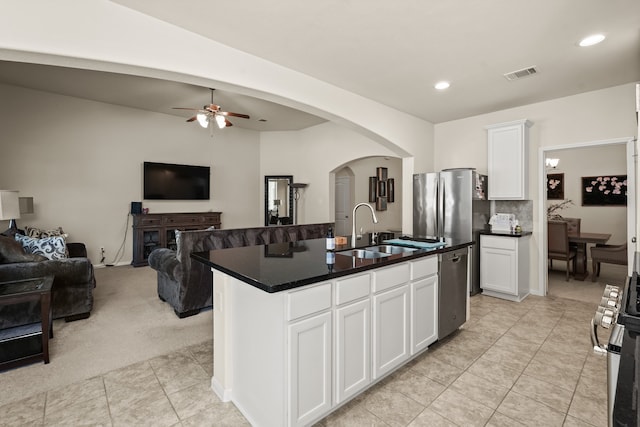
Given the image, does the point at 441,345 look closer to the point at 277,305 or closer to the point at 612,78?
the point at 277,305

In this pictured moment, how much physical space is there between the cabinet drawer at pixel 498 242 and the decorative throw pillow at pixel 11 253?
535 cm

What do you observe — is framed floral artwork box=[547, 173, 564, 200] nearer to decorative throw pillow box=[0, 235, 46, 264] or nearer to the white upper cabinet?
the white upper cabinet

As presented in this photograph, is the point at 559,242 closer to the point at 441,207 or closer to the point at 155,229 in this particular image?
the point at 441,207

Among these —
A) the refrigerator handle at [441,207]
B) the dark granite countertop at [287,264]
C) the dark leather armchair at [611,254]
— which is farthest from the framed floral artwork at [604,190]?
the dark granite countertop at [287,264]

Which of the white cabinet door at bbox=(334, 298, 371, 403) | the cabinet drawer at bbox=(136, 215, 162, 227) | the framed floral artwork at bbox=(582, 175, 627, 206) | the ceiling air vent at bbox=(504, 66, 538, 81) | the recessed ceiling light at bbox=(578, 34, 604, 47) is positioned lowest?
the white cabinet door at bbox=(334, 298, 371, 403)

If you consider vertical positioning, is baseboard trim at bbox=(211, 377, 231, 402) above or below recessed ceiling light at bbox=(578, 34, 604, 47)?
below

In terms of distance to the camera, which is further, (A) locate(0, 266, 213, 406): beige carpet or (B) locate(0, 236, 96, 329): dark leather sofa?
(B) locate(0, 236, 96, 329): dark leather sofa

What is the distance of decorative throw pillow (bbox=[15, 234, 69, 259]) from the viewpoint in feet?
11.1

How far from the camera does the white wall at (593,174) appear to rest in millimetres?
6324

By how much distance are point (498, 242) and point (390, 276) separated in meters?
2.90

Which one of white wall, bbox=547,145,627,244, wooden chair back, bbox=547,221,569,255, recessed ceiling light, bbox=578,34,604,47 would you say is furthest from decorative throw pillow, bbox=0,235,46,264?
white wall, bbox=547,145,627,244

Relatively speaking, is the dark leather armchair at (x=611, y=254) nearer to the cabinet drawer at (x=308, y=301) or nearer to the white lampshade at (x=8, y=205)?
the cabinet drawer at (x=308, y=301)

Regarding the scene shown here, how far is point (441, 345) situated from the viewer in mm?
2840

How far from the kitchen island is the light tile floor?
0.15 m
